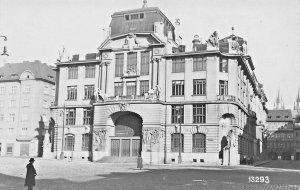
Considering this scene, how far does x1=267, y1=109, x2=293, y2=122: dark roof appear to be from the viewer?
149125 mm

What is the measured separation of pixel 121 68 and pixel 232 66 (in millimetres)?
16524

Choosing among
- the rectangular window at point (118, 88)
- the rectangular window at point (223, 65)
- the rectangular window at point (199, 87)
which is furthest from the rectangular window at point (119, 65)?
the rectangular window at point (223, 65)

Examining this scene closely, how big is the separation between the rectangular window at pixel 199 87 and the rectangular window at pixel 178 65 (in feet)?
9.42

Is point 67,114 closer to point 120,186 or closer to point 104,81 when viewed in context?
point 104,81

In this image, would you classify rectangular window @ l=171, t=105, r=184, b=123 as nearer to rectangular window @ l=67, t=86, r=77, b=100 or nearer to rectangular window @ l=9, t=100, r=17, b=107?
rectangular window @ l=67, t=86, r=77, b=100

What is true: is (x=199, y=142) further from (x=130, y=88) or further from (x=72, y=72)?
(x=72, y=72)

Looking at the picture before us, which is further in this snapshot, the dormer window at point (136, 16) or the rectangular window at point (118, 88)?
the dormer window at point (136, 16)

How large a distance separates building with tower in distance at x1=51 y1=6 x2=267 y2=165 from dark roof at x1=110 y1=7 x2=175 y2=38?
0.16m

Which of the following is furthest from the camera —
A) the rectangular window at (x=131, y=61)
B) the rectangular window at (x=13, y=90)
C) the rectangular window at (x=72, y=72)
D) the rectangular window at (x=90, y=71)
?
the rectangular window at (x=13, y=90)

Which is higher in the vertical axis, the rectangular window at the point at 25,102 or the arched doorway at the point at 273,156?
the rectangular window at the point at 25,102

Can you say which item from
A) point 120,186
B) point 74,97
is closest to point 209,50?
point 74,97

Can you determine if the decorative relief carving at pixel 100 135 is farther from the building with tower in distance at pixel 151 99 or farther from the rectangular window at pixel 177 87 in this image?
the rectangular window at pixel 177 87

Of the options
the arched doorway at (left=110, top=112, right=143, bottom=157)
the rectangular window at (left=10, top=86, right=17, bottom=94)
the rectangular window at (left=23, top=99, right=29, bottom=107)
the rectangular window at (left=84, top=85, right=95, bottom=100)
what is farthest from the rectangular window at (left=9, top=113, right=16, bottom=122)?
the arched doorway at (left=110, top=112, right=143, bottom=157)

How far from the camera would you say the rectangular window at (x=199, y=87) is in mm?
60812
